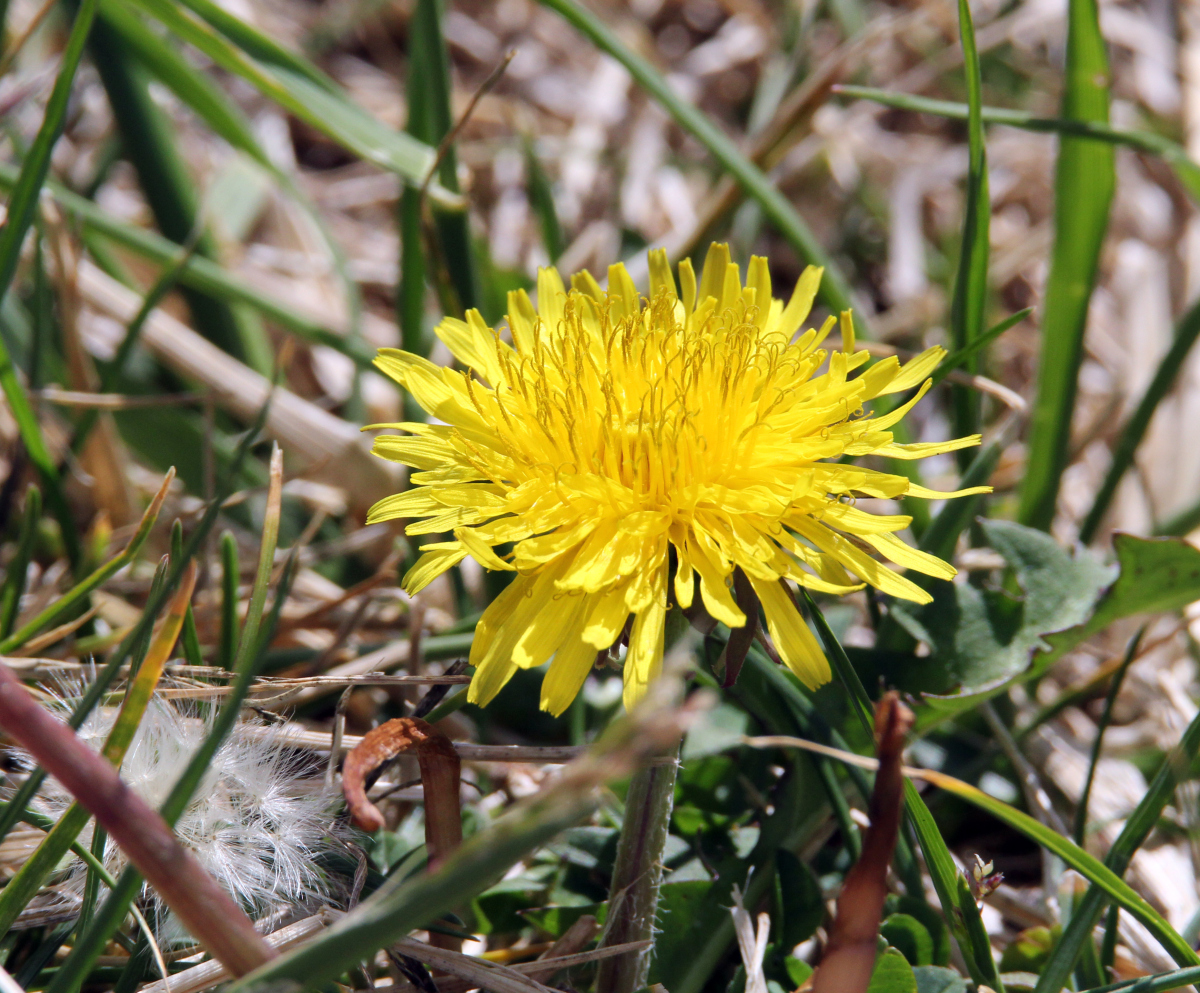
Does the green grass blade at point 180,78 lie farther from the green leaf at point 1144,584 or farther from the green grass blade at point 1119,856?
the green grass blade at point 1119,856

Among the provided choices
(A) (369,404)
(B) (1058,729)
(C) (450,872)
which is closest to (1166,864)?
(B) (1058,729)

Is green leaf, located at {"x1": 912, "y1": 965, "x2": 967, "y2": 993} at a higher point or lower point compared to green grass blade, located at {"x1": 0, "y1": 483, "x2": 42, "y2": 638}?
lower

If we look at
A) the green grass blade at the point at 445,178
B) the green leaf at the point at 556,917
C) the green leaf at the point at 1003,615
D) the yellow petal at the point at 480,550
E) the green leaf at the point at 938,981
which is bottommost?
the green leaf at the point at 556,917

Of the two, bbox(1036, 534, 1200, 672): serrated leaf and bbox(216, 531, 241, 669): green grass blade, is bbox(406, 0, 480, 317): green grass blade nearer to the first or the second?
bbox(216, 531, 241, 669): green grass blade

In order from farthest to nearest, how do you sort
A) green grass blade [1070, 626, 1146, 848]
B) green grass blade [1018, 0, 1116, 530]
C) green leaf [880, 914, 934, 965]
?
1. green grass blade [1018, 0, 1116, 530]
2. green grass blade [1070, 626, 1146, 848]
3. green leaf [880, 914, 934, 965]

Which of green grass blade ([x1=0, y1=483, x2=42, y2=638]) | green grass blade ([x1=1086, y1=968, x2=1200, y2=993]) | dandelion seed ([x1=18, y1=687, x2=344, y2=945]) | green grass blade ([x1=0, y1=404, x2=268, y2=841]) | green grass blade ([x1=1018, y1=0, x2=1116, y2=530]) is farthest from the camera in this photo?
green grass blade ([x1=1018, y1=0, x2=1116, y2=530])

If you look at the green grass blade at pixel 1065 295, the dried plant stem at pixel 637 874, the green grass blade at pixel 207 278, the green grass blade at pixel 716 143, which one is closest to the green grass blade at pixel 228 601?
the dried plant stem at pixel 637 874

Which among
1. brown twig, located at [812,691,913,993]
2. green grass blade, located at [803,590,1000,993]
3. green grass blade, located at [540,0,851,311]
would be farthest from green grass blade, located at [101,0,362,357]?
brown twig, located at [812,691,913,993]
